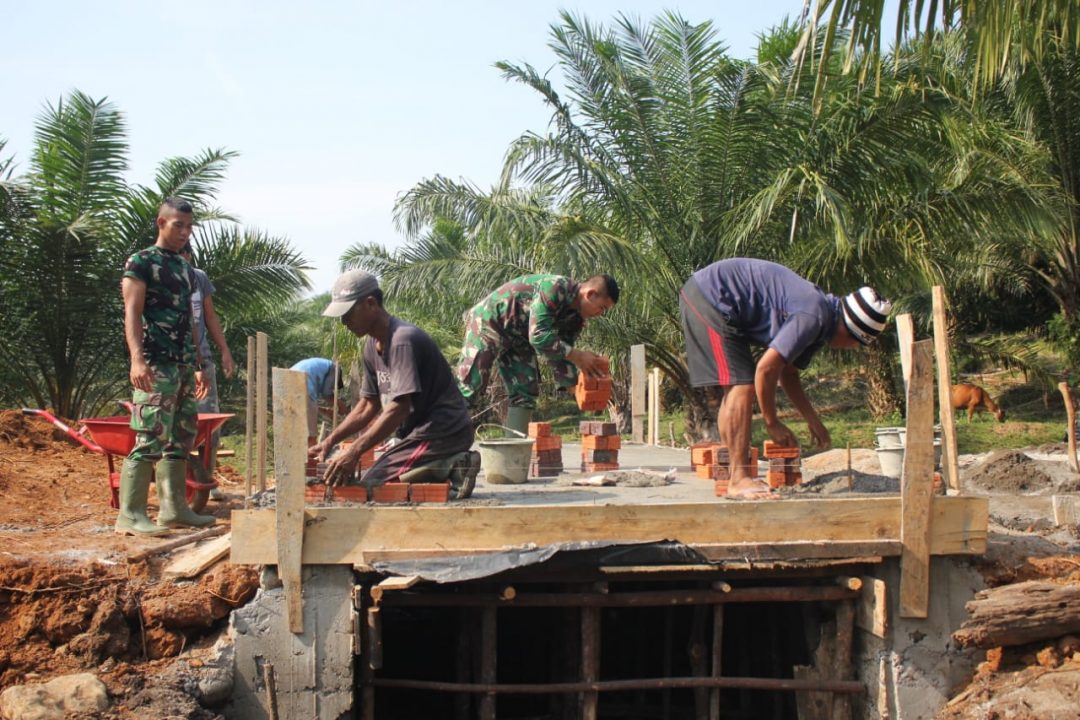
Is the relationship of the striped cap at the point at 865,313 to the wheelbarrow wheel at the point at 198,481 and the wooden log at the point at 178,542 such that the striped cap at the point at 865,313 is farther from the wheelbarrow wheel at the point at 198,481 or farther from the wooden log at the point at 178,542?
the wheelbarrow wheel at the point at 198,481

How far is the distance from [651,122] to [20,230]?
271 inches

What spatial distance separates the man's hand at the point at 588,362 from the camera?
6.42m

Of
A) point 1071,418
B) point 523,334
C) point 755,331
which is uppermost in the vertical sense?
point 523,334

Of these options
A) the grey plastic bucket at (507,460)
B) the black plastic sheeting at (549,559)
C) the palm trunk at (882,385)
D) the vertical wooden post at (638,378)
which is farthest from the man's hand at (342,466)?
the palm trunk at (882,385)

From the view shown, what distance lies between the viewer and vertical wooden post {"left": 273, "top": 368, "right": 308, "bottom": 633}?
13.8ft

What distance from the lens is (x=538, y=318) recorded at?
620 cm

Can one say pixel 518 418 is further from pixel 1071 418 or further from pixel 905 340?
pixel 1071 418

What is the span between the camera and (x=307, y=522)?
4.38 metres

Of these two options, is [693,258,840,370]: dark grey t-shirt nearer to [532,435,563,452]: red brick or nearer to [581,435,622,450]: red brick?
[581,435,622,450]: red brick

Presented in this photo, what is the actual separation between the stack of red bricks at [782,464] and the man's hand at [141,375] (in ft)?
10.8

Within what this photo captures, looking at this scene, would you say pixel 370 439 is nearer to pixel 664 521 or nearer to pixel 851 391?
pixel 664 521

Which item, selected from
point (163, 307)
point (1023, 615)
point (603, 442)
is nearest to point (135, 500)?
point (163, 307)

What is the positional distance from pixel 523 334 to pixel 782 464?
1.85 metres

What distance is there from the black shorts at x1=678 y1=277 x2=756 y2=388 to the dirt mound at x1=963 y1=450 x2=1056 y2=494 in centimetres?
373
